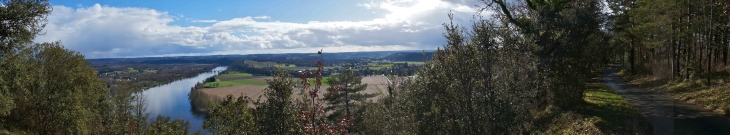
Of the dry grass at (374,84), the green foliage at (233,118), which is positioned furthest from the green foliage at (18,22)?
the dry grass at (374,84)

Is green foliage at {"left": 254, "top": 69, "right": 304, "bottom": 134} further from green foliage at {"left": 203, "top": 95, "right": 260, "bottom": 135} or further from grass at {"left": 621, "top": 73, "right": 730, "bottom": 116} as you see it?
grass at {"left": 621, "top": 73, "right": 730, "bottom": 116}

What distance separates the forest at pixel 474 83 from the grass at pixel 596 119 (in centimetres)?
4

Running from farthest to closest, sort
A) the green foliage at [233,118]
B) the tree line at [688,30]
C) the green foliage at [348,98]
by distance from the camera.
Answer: the green foliage at [348,98] < the tree line at [688,30] < the green foliage at [233,118]

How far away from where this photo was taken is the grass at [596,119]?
441 inches

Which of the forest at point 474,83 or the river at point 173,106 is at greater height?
the forest at point 474,83

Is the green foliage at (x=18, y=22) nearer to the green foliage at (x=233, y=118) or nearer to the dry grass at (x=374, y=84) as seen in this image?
the green foliage at (x=233, y=118)

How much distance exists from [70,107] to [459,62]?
21833 mm

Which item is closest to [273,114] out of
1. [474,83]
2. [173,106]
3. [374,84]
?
[474,83]

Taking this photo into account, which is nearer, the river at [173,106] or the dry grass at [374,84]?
the dry grass at [374,84]

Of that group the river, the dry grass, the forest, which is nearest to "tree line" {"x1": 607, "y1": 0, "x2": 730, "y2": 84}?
the forest

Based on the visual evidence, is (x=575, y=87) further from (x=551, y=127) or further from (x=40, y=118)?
(x=40, y=118)

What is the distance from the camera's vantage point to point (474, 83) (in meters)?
7.62

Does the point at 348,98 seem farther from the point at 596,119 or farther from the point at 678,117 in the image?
the point at 678,117

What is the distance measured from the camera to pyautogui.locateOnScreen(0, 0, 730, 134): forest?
24.4ft
